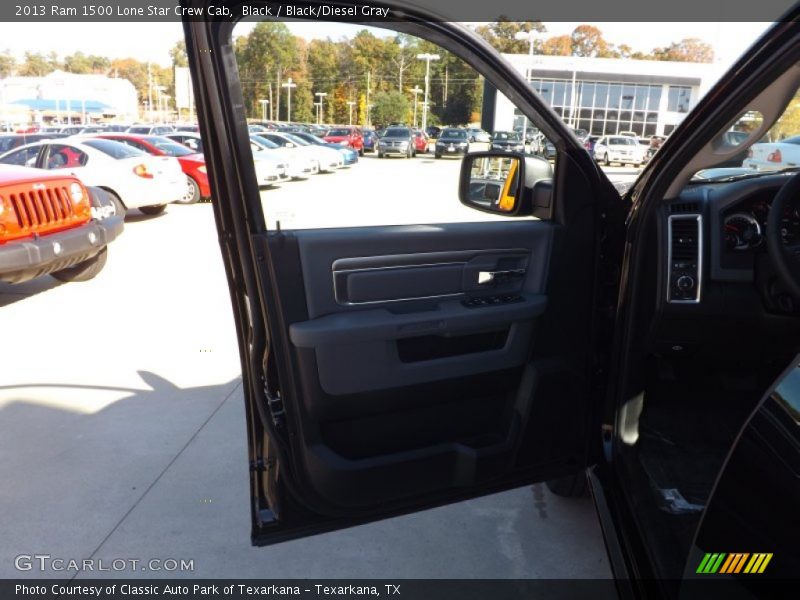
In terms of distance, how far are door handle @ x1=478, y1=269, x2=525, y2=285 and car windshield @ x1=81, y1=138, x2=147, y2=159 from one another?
34.6 feet

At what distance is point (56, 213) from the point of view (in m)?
6.17

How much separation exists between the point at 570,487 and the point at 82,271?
6.10 m

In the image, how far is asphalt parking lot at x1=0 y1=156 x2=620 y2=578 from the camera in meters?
2.66

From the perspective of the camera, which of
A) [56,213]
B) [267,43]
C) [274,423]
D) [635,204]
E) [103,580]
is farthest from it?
[56,213]

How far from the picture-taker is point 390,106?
233cm

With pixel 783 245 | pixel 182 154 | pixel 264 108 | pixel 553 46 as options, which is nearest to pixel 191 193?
pixel 182 154

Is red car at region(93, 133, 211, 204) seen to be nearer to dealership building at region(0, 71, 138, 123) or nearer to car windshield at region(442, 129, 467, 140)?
car windshield at region(442, 129, 467, 140)

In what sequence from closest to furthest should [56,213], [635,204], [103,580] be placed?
1. [635,204]
2. [103,580]
3. [56,213]

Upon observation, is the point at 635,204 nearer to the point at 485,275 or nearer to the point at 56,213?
the point at 485,275

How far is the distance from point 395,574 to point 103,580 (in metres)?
1.14

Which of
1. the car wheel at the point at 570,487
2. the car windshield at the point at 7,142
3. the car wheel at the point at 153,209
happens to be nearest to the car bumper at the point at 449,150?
the car wheel at the point at 570,487

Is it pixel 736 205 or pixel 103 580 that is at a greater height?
pixel 736 205

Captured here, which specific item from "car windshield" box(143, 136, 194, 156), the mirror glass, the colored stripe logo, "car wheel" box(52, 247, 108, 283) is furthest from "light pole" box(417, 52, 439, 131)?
"car windshield" box(143, 136, 194, 156)

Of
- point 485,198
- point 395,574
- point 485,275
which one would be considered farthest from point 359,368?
point 395,574
